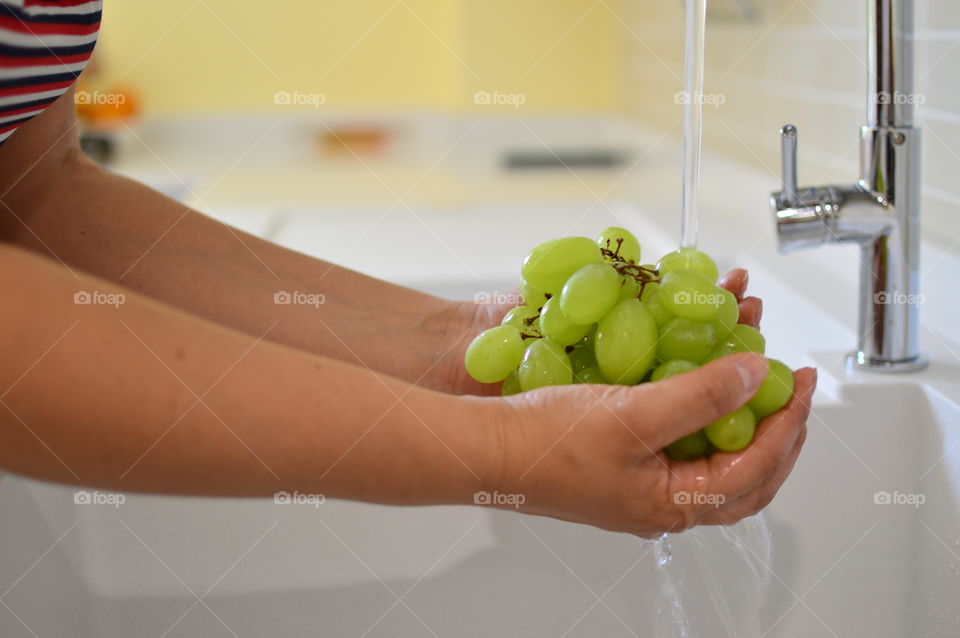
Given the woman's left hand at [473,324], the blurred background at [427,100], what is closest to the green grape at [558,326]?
the woman's left hand at [473,324]

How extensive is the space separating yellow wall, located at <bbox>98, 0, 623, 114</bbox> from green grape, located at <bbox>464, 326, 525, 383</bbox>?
1933 mm

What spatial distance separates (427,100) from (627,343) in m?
2.34

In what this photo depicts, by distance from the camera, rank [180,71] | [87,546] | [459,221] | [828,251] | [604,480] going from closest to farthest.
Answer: [604,480], [87,546], [828,251], [459,221], [180,71]

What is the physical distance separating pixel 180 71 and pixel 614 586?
2.35 meters

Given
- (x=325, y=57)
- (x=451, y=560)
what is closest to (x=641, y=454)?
(x=451, y=560)

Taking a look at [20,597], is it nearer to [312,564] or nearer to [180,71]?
[312,564]

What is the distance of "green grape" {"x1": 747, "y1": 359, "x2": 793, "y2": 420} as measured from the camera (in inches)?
23.1

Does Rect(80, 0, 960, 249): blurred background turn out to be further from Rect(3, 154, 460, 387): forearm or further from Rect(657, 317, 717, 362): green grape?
Rect(657, 317, 717, 362): green grape

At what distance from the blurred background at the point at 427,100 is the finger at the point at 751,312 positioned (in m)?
0.69

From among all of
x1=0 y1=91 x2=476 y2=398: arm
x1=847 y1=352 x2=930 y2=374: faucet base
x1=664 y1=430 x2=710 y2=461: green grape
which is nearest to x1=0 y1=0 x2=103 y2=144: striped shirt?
x1=0 y1=91 x2=476 y2=398: arm

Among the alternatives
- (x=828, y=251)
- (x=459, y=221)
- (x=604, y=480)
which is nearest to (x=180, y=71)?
(x=459, y=221)

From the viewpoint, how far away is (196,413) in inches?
18.7

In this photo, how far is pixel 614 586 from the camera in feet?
2.56

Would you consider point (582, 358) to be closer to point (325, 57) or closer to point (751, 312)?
point (751, 312)
